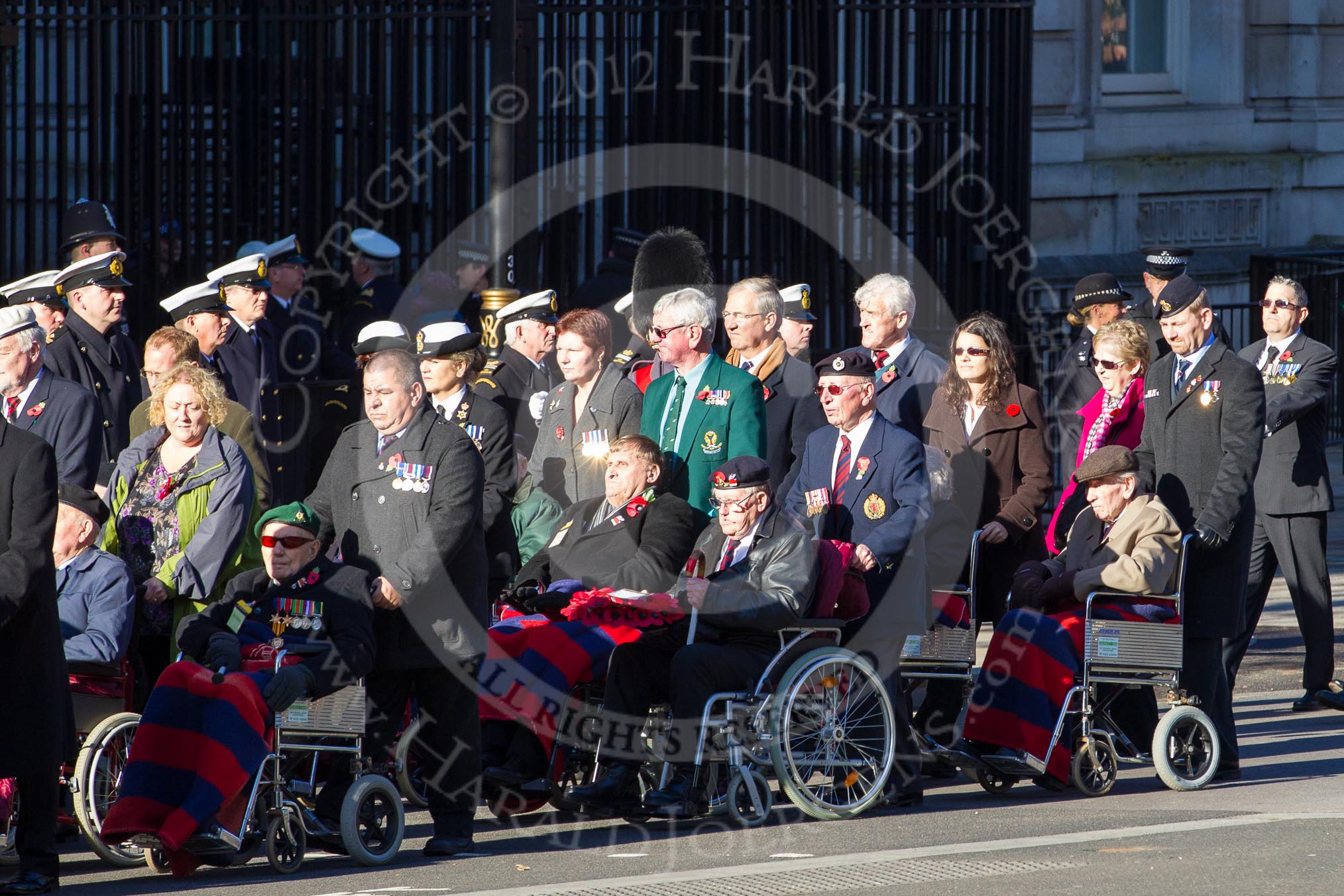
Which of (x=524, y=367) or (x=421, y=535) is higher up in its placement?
(x=524, y=367)

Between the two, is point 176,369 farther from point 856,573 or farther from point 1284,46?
point 1284,46

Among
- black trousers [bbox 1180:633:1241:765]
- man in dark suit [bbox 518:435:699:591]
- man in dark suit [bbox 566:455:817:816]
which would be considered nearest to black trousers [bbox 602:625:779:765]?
man in dark suit [bbox 566:455:817:816]

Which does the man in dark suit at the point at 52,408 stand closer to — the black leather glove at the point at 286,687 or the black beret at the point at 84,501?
the black beret at the point at 84,501

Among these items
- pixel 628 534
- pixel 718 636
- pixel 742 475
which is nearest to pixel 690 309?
pixel 628 534

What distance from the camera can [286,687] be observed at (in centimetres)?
724

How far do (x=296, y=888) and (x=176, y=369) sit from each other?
2.41 metres

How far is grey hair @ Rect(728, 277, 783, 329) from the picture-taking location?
9656 mm

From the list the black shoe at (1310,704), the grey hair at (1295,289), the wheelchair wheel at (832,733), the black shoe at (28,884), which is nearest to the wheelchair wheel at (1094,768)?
the wheelchair wheel at (832,733)

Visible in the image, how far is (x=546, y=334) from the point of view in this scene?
1077cm

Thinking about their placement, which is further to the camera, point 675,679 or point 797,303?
point 797,303

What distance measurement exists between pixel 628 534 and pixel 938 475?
1281mm

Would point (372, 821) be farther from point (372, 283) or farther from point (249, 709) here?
point (372, 283)

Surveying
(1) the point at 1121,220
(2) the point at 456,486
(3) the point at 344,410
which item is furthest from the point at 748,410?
(1) the point at 1121,220

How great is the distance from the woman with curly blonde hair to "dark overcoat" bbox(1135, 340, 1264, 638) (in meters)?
3.47
